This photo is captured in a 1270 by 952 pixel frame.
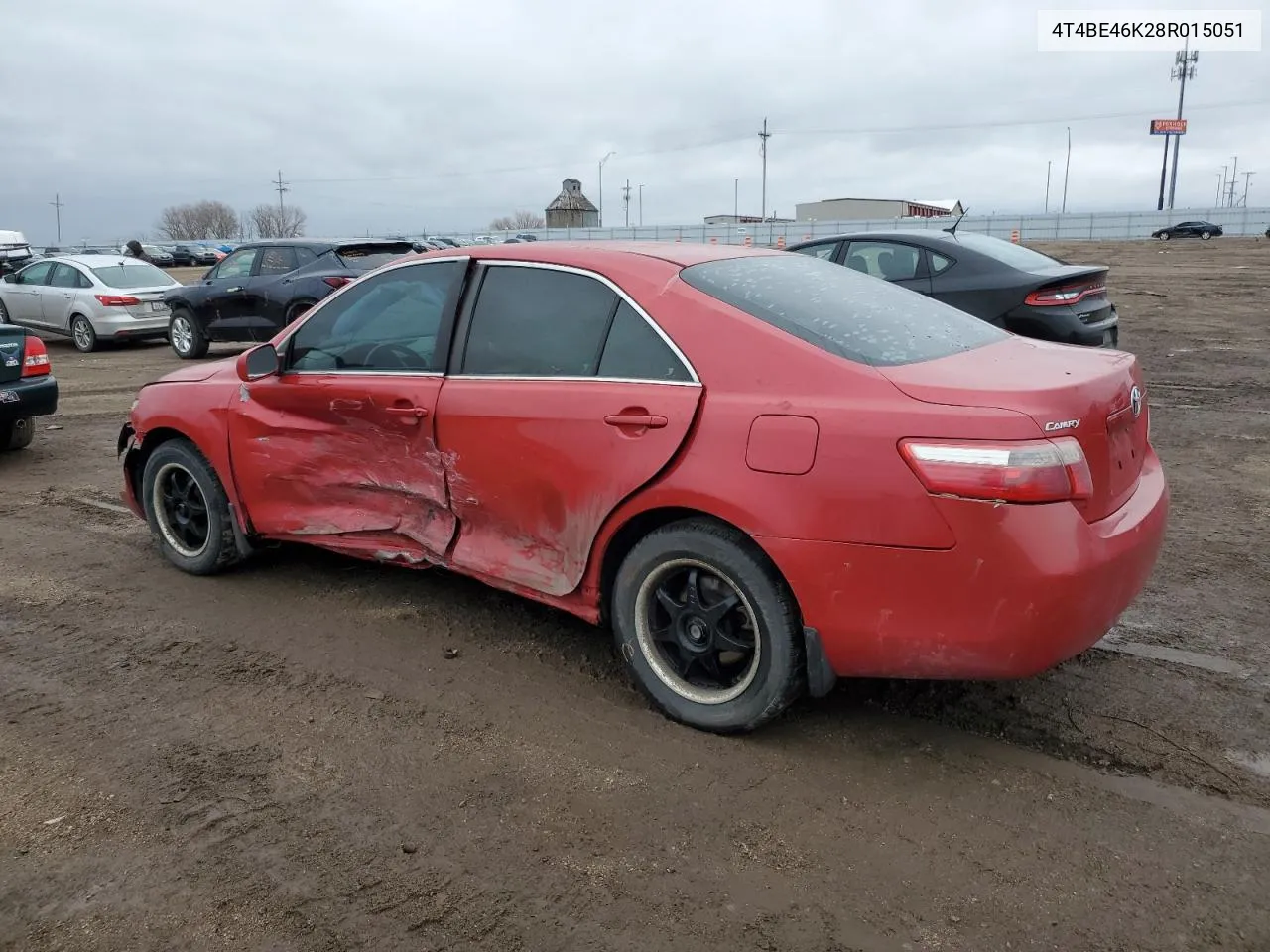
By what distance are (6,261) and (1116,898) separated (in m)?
36.7

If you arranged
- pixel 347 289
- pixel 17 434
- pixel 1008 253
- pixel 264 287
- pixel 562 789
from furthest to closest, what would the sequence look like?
1. pixel 264 287
2. pixel 1008 253
3. pixel 17 434
4. pixel 347 289
5. pixel 562 789

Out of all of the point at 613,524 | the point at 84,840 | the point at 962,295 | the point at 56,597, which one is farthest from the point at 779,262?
the point at 962,295

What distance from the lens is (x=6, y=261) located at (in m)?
31.2

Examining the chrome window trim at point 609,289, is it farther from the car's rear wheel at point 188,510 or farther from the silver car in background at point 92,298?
the silver car in background at point 92,298

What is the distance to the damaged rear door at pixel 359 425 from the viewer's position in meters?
3.97

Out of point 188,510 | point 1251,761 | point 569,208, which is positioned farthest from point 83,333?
point 569,208

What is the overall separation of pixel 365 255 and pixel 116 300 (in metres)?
4.95

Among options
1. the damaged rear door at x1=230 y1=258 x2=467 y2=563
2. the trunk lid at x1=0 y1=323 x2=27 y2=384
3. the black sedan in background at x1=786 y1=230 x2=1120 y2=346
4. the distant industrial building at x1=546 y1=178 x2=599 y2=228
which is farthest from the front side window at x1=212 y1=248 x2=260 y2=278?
the distant industrial building at x1=546 y1=178 x2=599 y2=228

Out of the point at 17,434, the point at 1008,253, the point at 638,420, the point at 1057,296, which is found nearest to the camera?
the point at 638,420

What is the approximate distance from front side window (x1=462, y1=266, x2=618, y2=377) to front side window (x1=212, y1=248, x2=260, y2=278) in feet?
36.1

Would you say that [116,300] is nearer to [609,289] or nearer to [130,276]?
[130,276]

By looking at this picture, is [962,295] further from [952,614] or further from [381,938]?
[381,938]

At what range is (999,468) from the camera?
8.72ft

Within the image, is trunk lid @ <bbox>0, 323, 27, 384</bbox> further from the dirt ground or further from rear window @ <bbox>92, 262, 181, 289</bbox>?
rear window @ <bbox>92, 262, 181, 289</bbox>
